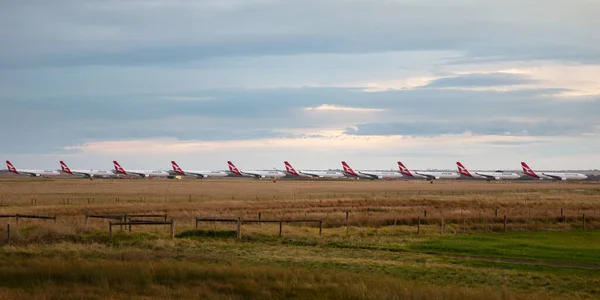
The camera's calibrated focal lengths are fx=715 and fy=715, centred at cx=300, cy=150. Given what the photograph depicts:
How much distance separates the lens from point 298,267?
2341 cm

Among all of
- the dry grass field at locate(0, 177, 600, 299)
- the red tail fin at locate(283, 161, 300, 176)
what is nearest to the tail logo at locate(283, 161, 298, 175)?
the red tail fin at locate(283, 161, 300, 176)

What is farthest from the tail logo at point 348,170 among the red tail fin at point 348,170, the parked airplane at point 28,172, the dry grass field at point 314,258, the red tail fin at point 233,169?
the dry grass field at point 314,258

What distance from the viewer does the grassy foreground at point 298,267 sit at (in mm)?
17766

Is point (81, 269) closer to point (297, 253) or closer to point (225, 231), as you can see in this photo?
point (297, 253)

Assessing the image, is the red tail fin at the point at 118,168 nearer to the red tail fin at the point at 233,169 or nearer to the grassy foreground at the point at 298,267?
the red tail fin at the point at 233,169

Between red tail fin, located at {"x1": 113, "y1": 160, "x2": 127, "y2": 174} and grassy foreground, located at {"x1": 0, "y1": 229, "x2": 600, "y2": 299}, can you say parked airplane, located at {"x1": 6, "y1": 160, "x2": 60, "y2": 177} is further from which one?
grassy foreground, located at {"x1": 0, "y1": 229, "x2": 600, "y2": 299}

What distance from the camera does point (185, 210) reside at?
4975 cm

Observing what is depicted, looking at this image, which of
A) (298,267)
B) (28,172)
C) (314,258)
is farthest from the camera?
(28,172)

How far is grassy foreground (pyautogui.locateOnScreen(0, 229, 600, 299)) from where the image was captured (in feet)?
58.3

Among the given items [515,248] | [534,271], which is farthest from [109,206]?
[534,271]

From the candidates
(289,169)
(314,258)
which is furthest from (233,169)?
(314,258)

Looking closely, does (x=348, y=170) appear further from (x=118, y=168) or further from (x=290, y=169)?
(x=118, y=168)

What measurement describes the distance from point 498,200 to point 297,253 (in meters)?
41.1

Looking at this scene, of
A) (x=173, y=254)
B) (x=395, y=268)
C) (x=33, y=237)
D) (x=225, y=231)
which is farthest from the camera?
(x=225, y=231)
